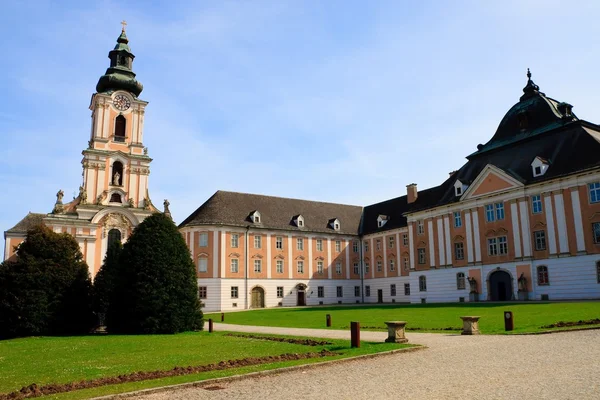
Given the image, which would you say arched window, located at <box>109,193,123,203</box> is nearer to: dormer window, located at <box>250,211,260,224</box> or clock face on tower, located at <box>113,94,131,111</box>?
clock face on tower, located at <box>113,94,131,111</box>

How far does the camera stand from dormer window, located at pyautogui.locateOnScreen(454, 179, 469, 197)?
43969mm

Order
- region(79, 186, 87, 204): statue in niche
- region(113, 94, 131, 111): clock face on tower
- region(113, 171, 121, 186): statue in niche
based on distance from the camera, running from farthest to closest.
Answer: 1. region(113, 94, 131, 111): clock face on tower
2. region(113, 171, 121, 186): statue in niche
3. region(79, 186, 87, 204): statue in niche

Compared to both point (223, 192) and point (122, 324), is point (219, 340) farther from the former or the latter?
point (223, 192)

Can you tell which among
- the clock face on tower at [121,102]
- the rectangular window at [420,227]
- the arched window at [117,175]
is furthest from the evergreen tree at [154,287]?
the clock face on tower at [121,102]

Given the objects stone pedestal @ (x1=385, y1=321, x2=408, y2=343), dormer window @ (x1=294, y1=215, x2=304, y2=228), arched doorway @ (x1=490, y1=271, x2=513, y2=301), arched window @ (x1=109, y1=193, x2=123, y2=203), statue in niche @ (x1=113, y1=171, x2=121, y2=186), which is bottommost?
stone pedestal @ (x1=385, y1=321, x2=408, y2=343)

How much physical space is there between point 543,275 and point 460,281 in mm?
7677

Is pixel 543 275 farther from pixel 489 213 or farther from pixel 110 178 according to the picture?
pixel 110 178

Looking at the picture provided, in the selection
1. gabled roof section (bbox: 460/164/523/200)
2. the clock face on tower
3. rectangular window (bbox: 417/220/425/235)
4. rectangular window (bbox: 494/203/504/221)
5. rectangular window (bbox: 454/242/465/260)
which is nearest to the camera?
gabled roof section (bbox: 460/164/523/200)

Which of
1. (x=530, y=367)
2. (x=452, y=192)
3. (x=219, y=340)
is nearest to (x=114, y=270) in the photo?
(x=219, y=340)

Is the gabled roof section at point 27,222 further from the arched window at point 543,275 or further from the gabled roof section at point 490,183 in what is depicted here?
the arched window at point 543,275

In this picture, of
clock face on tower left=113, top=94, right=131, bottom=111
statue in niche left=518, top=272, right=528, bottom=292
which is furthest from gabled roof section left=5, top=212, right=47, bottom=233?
statue in niche left=518, top=272, right=528, bottom=292

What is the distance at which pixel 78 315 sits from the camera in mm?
24328

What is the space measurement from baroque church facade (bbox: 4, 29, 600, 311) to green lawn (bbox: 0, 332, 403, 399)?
15.1 m

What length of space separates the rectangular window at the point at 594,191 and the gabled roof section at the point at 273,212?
99.2 feet
